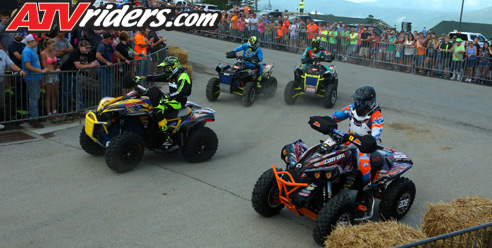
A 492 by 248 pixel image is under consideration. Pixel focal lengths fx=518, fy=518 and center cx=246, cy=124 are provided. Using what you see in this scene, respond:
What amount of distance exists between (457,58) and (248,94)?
10.8 meters

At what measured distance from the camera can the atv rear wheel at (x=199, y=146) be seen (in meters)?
9.48

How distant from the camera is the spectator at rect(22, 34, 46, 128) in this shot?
11.2 meters

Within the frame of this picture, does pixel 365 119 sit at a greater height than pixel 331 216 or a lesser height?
greater

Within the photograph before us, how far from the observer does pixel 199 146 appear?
9633 mm

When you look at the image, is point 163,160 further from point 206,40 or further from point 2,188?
point 206,40

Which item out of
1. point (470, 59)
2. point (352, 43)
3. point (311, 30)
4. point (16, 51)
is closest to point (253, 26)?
point (311, 30)

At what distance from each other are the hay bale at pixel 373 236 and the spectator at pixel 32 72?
8.14 metres

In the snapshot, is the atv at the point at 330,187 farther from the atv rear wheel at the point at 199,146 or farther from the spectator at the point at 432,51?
the spectator at the point at 432,51

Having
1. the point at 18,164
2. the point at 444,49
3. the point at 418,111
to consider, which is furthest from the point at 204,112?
the point at 444,49

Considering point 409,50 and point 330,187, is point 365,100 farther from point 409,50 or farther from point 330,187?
point 409,50

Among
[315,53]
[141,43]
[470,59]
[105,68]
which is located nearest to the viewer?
[105,68]

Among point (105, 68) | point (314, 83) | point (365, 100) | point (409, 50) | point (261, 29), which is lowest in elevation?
point (314, 83)

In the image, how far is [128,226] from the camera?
693cm

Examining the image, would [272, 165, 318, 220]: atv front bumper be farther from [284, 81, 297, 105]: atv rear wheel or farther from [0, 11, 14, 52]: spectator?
[0, 11, 14, 52]: spectator
